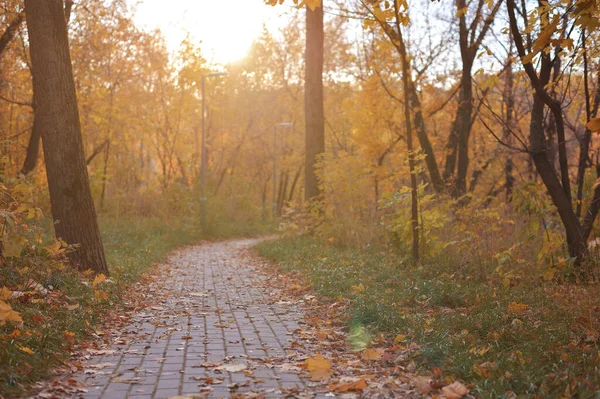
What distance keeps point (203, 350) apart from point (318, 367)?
142cm

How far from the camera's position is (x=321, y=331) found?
7.46 m

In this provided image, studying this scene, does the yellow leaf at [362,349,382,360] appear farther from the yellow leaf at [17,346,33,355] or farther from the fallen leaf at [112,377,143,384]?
the yellow leaf at [17,346,33,355]

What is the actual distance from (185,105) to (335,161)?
17318 millimetres

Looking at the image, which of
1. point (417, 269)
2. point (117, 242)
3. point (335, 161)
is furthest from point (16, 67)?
point (417, 269)

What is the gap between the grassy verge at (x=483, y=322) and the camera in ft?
16.1

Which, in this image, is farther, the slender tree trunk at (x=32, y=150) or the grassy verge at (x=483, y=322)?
the slender tree trunk at (x=32, y=150)

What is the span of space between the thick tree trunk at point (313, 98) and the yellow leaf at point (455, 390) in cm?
1539

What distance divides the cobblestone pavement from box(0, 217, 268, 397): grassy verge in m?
0.38

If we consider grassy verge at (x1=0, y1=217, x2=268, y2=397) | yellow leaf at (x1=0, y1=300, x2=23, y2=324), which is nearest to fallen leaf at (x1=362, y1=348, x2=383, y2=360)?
grassy verge at (x1=0, y1=217, x2=268, y2=397)

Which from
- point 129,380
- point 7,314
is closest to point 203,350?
point 129,380

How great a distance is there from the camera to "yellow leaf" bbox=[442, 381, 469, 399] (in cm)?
480

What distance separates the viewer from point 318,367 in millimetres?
5746

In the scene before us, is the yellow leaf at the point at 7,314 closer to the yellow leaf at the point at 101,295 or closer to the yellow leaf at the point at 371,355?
the yellow leaf at the point at 371,355

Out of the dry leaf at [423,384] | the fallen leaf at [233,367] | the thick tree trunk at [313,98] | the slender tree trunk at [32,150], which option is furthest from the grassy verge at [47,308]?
the slender tree trunk at [32,150]
